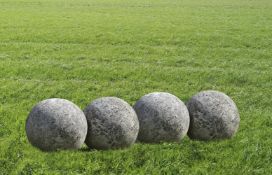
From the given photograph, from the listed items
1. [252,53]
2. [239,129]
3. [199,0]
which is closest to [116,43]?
[252,53]

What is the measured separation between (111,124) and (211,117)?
6.31ft

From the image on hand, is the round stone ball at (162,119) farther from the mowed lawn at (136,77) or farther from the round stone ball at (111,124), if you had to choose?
the round stone ball at (111,124)

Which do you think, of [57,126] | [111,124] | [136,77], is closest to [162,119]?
[111,124]

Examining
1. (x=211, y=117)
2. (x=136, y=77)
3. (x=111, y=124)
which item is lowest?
(x=136, y=77)

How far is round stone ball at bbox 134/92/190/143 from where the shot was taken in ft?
26.8

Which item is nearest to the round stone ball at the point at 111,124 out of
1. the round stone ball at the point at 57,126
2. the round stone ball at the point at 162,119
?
the round stone ball at the point at 57,126

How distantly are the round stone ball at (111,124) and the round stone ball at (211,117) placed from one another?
1.21 metres

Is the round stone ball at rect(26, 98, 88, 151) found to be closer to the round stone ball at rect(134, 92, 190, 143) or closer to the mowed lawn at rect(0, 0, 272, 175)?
the mowed lawn at rect(0, 0, 272, 175)

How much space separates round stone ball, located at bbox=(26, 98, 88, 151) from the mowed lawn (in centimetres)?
19

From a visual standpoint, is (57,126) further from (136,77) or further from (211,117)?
(136,77)

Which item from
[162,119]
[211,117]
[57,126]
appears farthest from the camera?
[211,117]

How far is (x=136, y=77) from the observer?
14211 millimetres

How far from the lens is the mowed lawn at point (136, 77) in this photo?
7629 mm

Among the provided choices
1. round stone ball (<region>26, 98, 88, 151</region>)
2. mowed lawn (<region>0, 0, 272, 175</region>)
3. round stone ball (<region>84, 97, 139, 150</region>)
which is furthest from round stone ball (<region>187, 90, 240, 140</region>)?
round stone ball (<region>26, 98, 88, 151</region>)
